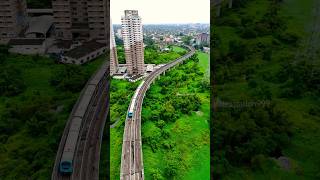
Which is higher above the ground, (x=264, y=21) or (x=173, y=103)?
(x=264, y=21)

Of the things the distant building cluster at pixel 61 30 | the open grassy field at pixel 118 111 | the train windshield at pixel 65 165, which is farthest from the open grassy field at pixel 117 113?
the distant building cluster at pixel 61 30

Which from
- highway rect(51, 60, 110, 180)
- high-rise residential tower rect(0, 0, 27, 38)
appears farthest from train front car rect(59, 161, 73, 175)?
high-rise residential tower rect(0, 0, 27, 38)

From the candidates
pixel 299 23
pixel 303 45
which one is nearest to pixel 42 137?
pixel 303 45

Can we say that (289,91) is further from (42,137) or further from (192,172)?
(42,137)

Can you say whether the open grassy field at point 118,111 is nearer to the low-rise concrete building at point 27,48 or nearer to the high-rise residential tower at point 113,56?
the high-rise residential tower at point 113,56

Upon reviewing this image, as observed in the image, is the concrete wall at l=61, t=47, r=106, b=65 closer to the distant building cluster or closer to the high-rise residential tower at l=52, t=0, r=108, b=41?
the distant building cluster

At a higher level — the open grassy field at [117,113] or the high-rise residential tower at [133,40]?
the high-rise residential tower at [133,40]

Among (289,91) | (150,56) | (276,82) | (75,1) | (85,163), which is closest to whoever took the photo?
(85,163)

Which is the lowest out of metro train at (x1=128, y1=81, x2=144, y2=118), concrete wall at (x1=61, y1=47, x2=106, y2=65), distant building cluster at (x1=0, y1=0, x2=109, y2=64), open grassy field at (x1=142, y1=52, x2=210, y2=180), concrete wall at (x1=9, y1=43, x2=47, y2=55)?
open grassy field at (x1=142, y1=52, x2=210, y2=180)
